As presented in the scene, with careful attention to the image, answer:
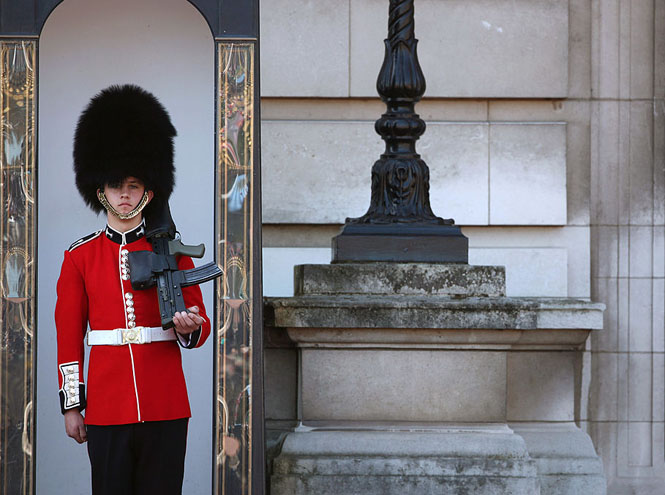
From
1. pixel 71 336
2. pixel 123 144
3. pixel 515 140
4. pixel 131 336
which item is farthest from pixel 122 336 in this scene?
pixel 515 140

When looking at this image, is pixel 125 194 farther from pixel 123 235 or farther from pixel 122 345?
pixel 122 345

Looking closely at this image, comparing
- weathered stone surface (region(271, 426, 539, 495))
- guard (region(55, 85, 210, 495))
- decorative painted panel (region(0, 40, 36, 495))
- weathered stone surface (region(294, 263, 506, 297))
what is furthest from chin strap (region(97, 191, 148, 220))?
weathered stone surface (region(271, 426, 539, 495))

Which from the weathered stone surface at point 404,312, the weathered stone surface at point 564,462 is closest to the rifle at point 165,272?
the weathered stone surface at point 404,312

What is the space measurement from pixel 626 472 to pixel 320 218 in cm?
228

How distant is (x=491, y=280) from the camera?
4879 millimetres

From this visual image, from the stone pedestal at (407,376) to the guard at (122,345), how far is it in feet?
2.73

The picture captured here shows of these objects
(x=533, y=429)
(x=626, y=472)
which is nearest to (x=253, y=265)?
(x=533, y=429)

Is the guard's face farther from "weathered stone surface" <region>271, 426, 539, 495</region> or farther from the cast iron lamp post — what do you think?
"weathered stone surface" <region>271, 426, 539, 495</region>

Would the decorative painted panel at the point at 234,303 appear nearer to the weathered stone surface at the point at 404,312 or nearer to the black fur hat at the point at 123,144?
the black fur hat at the point at 123,144

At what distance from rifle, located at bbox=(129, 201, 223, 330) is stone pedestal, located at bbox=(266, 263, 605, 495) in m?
0.82

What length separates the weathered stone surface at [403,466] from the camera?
464 centimetres

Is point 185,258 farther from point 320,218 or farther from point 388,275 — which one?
point 320,218

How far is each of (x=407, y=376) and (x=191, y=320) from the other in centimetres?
132

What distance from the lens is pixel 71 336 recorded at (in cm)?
388
